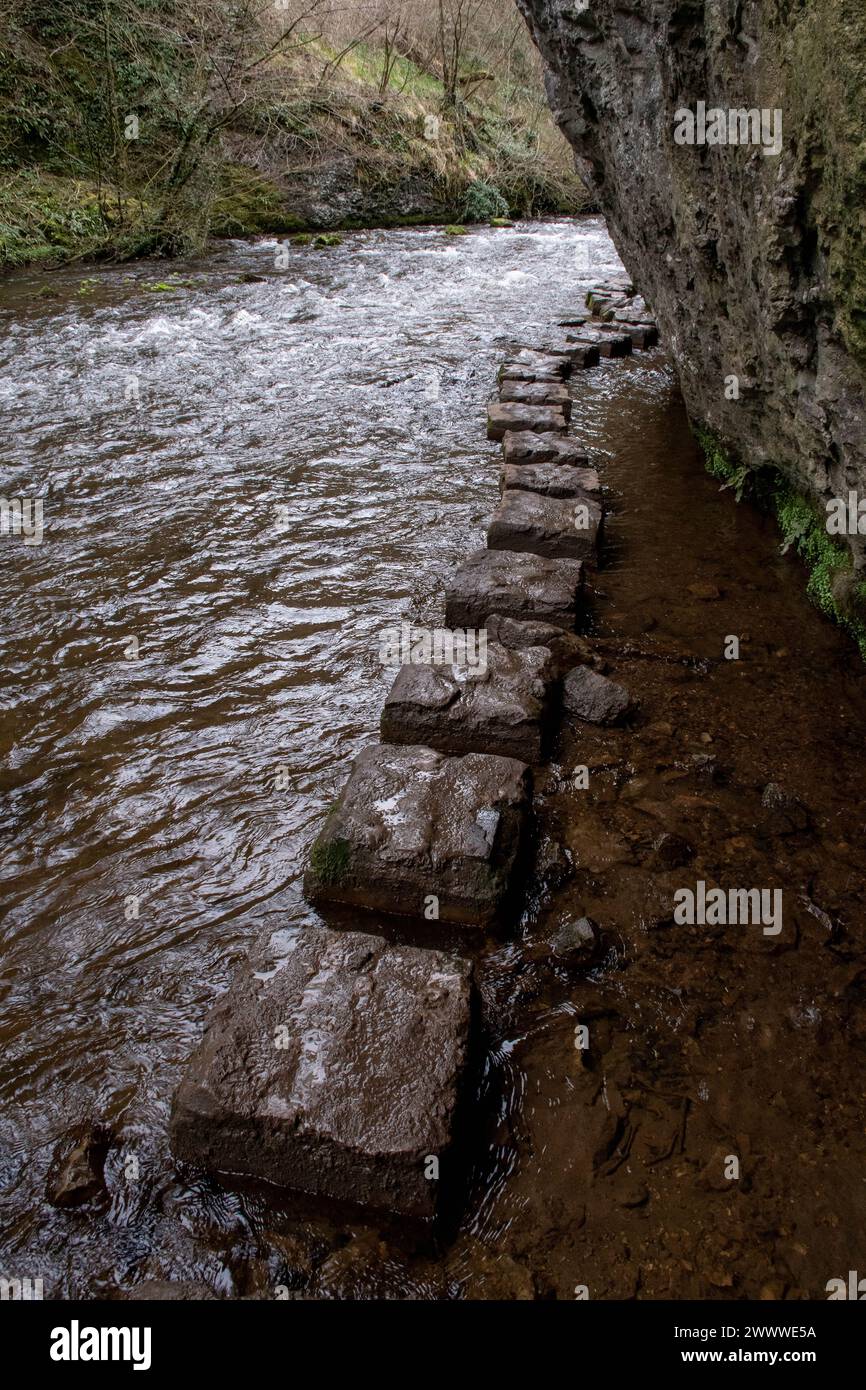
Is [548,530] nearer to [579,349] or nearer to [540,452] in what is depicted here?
[540,452]

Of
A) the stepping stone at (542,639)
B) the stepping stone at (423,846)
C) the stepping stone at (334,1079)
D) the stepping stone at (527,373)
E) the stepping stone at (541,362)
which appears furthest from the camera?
the stepping stone at (541,362)

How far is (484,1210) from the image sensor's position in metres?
1.86

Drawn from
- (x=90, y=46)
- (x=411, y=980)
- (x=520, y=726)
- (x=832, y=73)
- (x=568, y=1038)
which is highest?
(x=90, y=46)

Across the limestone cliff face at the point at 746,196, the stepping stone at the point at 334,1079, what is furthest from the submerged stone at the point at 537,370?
the stepping stone at the point at 334,1079

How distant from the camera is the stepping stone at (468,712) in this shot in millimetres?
3178

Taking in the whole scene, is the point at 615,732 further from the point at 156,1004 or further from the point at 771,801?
the point at 156,1004

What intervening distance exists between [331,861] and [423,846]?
287 millimetres

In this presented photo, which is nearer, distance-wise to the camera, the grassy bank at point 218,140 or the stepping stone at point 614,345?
the stepping stone at point 614,345

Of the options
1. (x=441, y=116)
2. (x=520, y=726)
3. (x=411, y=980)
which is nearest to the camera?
(x=411, y=980)

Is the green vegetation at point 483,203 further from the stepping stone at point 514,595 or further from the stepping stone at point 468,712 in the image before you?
the stepping stone at point 468,712

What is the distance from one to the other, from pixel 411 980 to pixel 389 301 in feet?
32.4

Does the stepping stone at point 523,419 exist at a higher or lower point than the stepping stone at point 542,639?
higher

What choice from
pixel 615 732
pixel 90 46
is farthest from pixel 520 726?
pixel 90 46

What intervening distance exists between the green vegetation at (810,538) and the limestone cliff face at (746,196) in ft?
0.60
